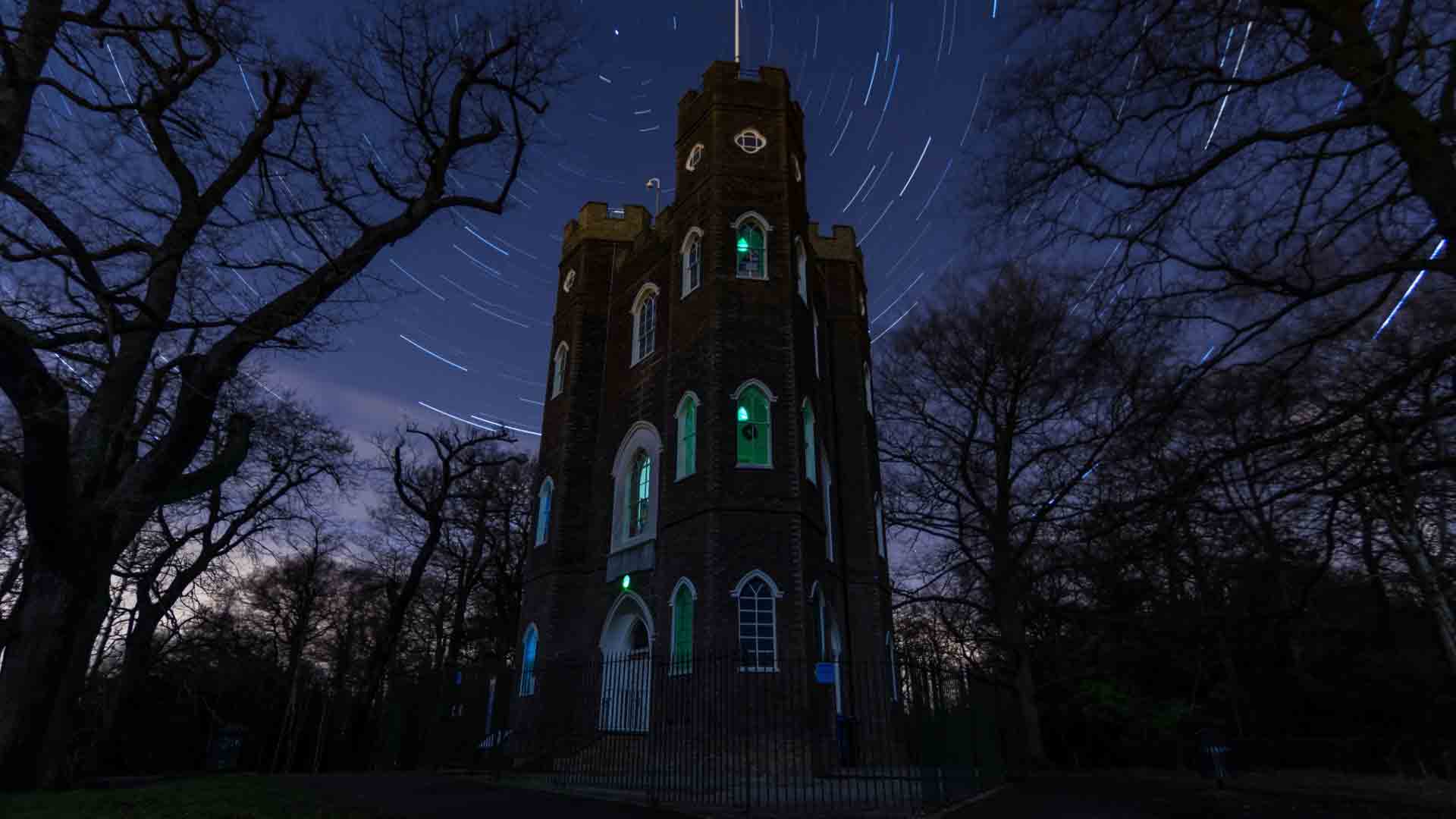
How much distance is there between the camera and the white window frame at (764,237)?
19.0 m

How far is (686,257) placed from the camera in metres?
20.5

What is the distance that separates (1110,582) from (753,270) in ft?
45.4

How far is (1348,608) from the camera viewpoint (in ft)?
80.5

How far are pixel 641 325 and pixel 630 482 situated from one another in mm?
4815

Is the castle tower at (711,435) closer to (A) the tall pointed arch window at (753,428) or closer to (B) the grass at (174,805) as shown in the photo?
(A) the tall pointed arch window at (753,428)

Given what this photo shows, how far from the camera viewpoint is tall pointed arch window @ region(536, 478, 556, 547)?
859 inches

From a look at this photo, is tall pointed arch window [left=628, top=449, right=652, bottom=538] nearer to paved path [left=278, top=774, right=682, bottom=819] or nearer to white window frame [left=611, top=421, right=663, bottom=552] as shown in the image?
white window frame [left=611, top=421, right=663, bottom=552]

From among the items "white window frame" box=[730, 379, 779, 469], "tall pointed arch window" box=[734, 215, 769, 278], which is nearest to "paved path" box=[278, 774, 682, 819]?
"white window frame" box=[730, 379, 779, 469]

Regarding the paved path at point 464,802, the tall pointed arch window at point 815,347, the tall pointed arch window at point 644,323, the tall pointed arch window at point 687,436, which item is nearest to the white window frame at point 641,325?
the tall pointed arch window at point 644,323

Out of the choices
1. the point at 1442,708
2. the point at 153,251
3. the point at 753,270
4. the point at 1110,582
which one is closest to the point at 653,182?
the point at 753,270

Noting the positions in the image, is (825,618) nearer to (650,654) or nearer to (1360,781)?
(650,654)

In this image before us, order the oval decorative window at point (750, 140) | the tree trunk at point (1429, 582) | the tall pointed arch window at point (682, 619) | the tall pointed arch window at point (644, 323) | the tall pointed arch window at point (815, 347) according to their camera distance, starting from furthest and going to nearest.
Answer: the tall pointed arch window at point (644, 323) < the tall pointed arch window at point (815, 347) < the oval decorative window at point (750, 140) < the tree trunk at point (1429, 582) < the tall pointed arch window at point (682, 619)

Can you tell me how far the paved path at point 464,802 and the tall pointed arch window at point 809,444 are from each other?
9.29 m

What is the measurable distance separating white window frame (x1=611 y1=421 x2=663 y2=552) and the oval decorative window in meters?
8.08
